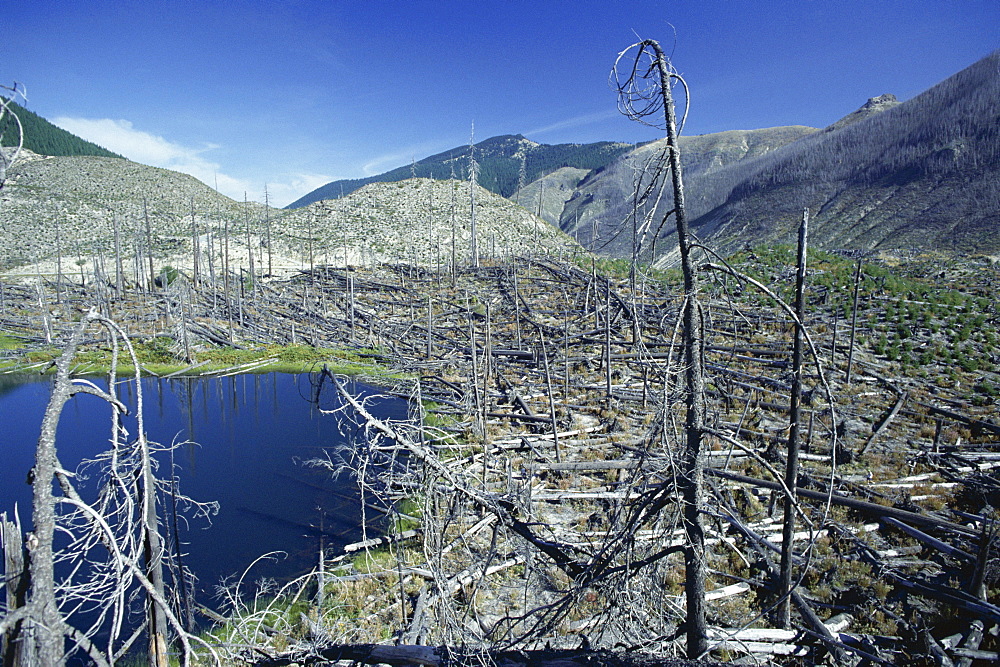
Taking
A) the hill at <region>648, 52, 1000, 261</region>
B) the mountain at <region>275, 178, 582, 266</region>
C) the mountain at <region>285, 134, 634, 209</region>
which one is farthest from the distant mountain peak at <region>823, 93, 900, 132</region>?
the mountain at <region>275, 178, 582, 266</region>

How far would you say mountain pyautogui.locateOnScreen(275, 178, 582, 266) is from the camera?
177 ft

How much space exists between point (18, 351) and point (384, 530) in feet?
106

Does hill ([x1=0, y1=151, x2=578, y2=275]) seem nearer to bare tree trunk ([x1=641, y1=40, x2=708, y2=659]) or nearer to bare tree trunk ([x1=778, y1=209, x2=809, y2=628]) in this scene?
bare tree trunk ([x1=778, y1=209, x2=809, y2=628])

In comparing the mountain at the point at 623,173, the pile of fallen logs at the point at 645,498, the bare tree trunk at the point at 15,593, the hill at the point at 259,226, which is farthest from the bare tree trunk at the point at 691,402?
the mountain at the point at 623,173

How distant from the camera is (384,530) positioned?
1368 centimetres

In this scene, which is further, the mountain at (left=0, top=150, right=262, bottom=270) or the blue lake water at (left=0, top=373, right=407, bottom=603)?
the mountain at (left=0, top=150, right=262, bottom=270)

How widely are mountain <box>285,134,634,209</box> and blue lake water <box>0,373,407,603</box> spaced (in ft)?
385

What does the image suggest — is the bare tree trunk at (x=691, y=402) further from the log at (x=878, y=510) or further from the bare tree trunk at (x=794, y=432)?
the log at (x=878, y=510)

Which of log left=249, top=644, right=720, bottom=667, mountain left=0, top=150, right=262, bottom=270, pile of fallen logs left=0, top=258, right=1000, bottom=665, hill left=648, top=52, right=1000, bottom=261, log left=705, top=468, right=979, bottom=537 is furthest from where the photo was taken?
mountain left=0, top=150, right=262, bottom=270

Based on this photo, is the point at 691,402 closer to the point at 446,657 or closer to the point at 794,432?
the point at 446,657

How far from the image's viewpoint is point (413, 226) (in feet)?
202

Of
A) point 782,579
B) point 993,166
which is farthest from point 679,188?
point 993,166

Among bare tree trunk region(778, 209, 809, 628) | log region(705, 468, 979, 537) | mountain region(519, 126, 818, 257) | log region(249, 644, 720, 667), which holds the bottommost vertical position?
log region(705, 468, 979, 537)

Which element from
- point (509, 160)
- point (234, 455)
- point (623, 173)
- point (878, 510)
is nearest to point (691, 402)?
point (878, 510)
